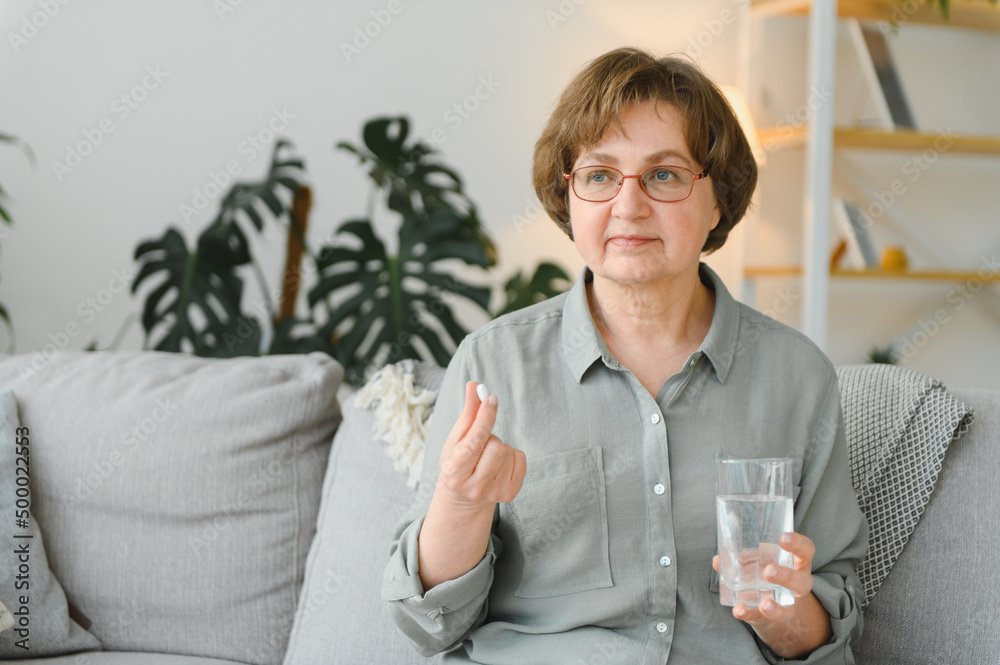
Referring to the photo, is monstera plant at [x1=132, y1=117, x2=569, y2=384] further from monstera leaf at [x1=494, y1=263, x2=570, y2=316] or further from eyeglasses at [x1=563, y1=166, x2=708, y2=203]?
eyeglasses at [x1=563, y1=166, x2=708, y2=203]

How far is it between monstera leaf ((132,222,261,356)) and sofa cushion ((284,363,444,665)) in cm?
72

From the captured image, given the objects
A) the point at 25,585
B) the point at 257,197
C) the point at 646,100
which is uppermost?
the point at 646,100

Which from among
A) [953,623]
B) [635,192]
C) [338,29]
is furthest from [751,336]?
[338,29]

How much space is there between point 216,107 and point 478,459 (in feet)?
6.67

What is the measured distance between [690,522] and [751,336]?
0.29 meters

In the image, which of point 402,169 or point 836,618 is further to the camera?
point 402,169

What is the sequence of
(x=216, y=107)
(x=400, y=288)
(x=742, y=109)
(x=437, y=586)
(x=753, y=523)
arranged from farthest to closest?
(x=742, y=109)
(x=216, y=107)
(x=400, y=288)
(x=437, y=586)
(x=753, y=523)

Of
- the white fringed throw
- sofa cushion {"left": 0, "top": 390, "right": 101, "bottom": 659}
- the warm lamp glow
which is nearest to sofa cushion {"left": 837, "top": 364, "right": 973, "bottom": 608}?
the white fringed throw

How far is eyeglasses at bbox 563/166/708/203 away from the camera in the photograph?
115cm

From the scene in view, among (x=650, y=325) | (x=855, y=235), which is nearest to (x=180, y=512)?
(x=650, y=325)

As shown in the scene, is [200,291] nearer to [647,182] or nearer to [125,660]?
[125,660]

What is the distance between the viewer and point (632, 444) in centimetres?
115

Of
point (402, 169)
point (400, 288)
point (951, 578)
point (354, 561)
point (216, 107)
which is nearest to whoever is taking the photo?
point (951, 578)

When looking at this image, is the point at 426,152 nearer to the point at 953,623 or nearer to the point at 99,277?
the point at 99,277
